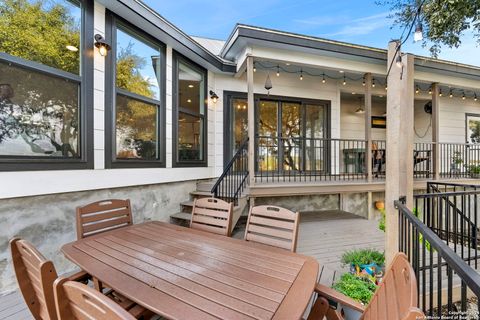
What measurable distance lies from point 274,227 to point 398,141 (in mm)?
1597

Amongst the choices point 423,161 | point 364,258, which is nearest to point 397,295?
point 364,258

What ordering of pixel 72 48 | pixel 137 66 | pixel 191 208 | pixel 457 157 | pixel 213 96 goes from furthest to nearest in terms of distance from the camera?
pixel 457 157
pixel 213 96
pixel 191 208
pixel 137 66
pixel 72 48

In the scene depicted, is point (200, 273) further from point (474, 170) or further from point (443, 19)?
point (474, 170)

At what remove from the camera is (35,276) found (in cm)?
125

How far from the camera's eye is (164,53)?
458 centimetres

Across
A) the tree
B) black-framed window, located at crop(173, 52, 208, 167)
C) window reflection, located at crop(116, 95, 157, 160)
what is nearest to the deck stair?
black-framed window, located at crop(173, 52, 208, 167)

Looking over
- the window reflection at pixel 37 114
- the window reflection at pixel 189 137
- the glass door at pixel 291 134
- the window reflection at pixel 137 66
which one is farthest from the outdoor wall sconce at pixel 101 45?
the glass door at pixel 291 134

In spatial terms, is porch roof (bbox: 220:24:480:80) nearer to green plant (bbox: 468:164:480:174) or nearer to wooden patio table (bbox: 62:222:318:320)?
green plant (bbox: 468:164:480:174)

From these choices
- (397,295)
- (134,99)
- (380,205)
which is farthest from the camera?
(380,205)

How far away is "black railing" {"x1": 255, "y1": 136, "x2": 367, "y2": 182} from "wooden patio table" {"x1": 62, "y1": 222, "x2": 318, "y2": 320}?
417 cm

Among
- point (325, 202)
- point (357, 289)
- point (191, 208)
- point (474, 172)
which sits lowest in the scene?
point (357, 289)

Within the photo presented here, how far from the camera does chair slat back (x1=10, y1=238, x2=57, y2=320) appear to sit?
110 centimetres

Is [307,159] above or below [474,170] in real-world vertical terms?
above

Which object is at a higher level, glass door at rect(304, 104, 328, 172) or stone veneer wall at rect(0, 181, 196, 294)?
glass door at rect(304, 104, 328, 172)
